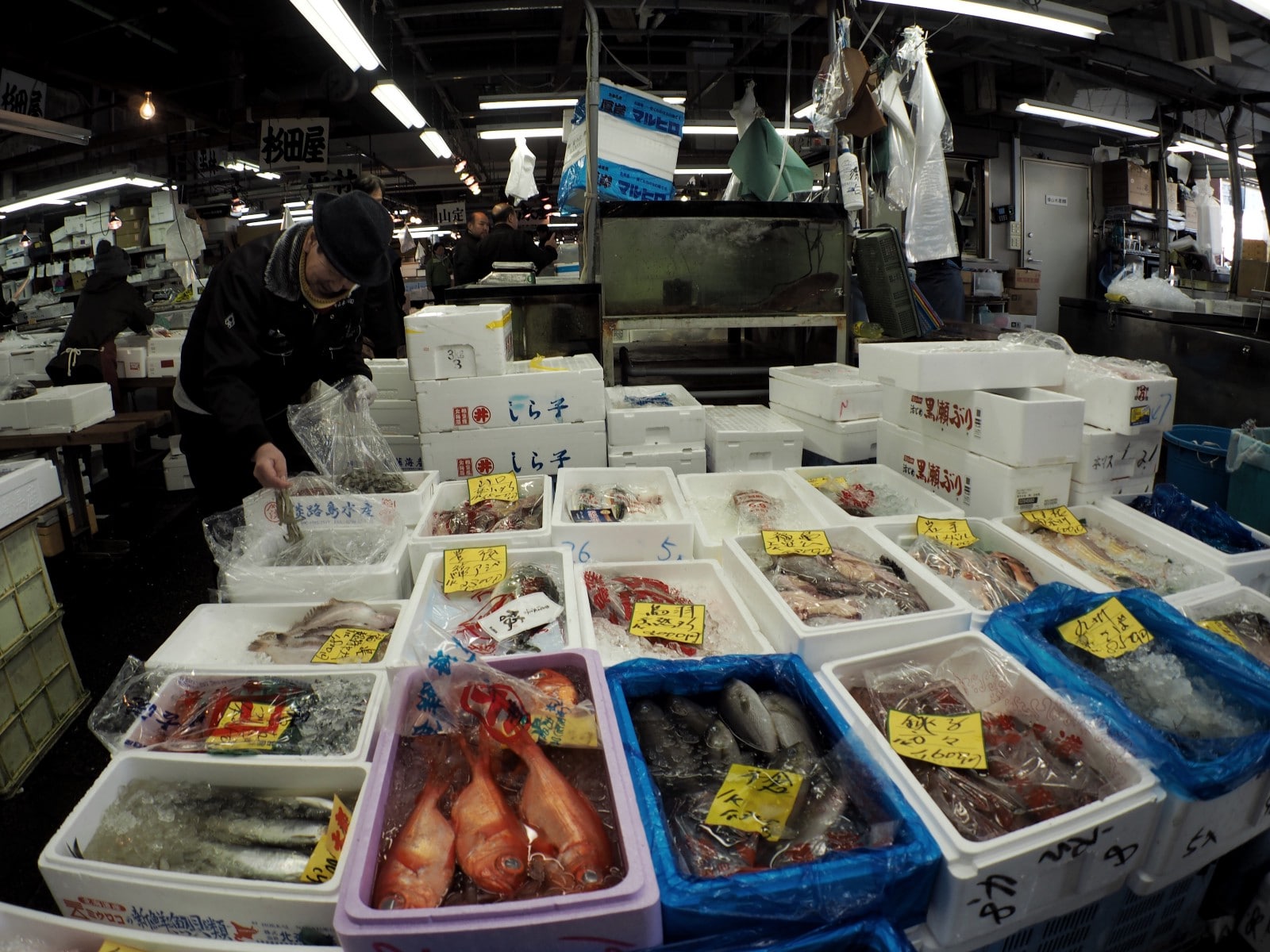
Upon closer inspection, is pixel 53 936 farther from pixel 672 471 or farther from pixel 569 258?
pixel 569 258

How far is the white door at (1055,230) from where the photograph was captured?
12.8 m

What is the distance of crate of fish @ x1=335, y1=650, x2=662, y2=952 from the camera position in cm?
107

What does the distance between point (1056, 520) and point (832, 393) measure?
112 cm

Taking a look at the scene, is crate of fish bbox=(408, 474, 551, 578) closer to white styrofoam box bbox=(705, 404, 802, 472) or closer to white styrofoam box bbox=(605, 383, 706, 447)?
white styrofoam box bbox=(605, 383, 706, 447)

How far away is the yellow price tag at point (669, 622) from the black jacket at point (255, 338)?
5.14 feet

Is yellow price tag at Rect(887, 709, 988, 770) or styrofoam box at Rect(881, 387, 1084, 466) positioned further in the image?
styrofoam box at Rect(881, 387, 1084, 466)

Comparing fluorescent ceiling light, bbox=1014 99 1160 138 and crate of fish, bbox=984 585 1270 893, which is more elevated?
fluorescent ceiling light, bbox=1014 99 1160 138

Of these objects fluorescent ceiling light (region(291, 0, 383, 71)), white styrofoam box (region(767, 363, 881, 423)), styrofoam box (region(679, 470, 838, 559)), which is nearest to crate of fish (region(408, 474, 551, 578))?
styrofoam box (region(679, 470, 838, 559))

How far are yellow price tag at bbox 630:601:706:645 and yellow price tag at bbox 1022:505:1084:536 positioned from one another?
Answer: 1329mm

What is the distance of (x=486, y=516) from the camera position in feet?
8.77

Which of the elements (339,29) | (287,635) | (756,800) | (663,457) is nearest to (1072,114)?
(339,29)

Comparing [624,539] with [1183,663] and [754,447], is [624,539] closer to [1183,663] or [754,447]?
[754,447]

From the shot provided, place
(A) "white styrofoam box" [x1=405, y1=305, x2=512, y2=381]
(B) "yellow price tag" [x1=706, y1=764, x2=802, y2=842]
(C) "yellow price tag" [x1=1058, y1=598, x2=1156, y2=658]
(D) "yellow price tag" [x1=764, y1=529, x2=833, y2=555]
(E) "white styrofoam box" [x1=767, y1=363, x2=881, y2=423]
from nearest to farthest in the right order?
(B) "yellow price tag" [x1=706, y1=764, x2=802, y2=842] < (C) "yellow price tag" [x1=1058, y1=598, x2=1156, y2=658] < (D) "yellow price tag" [x1=764, y1=529, x2=833, y2=555] < (A) "white styrofoam box" [x1=405, y1=305, x2=512, y2=381] < (E) "white styrofoam box" [x1=767, y1=363, x2=881, y2=423]

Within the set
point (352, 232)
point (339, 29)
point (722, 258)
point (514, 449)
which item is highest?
point (339, 29)
